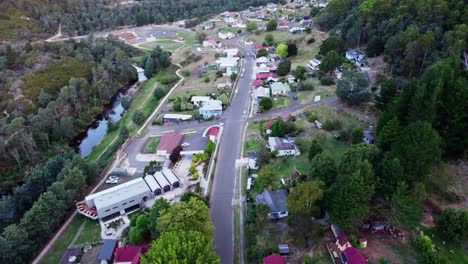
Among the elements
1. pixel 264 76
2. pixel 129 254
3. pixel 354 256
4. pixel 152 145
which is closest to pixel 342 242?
pixel 354 256

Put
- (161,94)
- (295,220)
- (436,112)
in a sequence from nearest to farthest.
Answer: (295,220)
(436,112)
(161,94)

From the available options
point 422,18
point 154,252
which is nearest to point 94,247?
point 154,252

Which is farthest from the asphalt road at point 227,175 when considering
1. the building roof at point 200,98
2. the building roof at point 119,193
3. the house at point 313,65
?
the house at point 313,65

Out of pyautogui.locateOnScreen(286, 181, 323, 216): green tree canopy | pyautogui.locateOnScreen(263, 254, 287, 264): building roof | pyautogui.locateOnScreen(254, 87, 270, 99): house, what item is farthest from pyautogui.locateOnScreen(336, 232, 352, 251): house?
pyautogui.locateOnScreen(254, 87, 270, 99): house

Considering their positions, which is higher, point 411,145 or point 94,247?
point 411,145

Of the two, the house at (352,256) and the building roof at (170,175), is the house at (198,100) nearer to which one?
the building roof at (170,175)

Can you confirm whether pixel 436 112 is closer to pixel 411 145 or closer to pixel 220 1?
pixel 411 145
